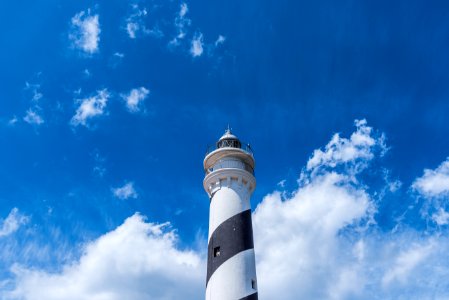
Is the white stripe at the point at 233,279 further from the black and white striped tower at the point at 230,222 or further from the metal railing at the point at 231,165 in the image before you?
the metal railing at the point at 231,165

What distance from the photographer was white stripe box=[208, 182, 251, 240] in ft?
59.8

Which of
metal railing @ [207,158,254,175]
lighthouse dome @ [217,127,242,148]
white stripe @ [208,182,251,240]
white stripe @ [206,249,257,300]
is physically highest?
lighthouse dome @ [217,127,242,148]

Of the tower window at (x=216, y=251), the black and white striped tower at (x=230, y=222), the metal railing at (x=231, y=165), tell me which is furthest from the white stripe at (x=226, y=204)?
the metal railing at (x=231, y=165)

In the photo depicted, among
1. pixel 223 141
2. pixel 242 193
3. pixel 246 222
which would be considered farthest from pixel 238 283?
pixel 223 141

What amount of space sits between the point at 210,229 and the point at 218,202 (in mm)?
1236

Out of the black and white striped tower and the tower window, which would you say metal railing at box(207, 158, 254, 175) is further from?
the tower window

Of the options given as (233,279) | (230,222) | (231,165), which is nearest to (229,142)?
(231,165)

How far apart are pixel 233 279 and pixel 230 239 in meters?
Result: 1.71

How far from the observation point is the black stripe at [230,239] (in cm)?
1707

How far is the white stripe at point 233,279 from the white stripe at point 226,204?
6.16ft

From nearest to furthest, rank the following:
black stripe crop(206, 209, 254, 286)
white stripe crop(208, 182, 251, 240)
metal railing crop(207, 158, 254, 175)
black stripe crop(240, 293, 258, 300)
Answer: black stripe crop(240, 293, 258, 300) < black stripe crop(206, 209, 254, 286) < white stripe crop(208, 182, 251, 240) < metal railing crop(207, 158, 254, 175)

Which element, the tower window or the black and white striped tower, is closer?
the black and white striped tower

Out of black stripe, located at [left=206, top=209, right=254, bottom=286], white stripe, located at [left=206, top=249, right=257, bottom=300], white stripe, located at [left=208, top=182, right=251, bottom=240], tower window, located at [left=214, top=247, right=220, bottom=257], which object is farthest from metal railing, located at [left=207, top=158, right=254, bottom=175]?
white stripe, located at [left=206, top=249, right=257, bottom=300]

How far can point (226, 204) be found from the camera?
18469mm
